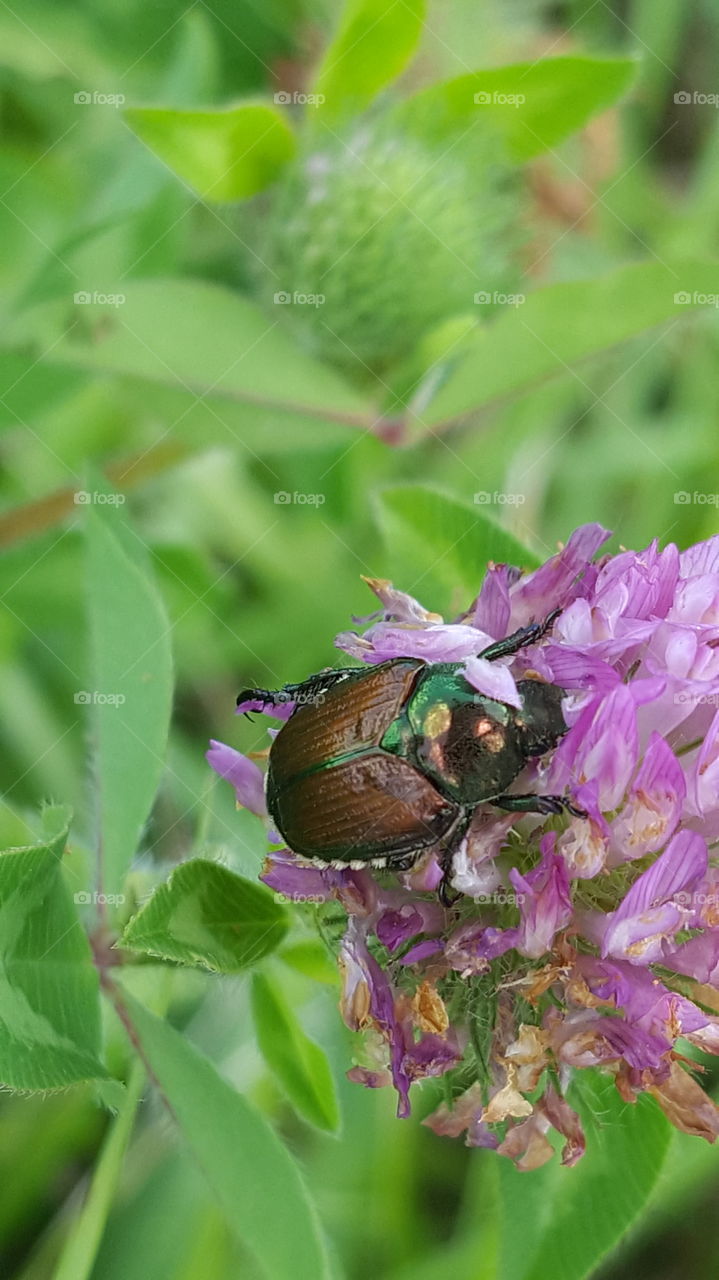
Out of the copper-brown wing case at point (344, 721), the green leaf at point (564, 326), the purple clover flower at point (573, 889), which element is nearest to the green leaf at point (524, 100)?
the green leaf at point (564, 326)

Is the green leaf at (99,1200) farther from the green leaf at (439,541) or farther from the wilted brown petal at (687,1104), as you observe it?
the green leaf at (439,541)

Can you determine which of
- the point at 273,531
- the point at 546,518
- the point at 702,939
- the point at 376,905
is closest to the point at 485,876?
the point at 376,905

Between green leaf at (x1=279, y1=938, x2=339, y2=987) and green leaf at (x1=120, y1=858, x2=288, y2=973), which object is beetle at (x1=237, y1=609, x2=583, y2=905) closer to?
green leaf at (x1=120, y1=858, x2=288, y2=973)

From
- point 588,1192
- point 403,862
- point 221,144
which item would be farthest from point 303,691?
point 221,144

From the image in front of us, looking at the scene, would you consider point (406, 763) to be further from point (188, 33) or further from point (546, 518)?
point (546, 518)

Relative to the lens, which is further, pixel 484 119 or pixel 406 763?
pixel 484 119

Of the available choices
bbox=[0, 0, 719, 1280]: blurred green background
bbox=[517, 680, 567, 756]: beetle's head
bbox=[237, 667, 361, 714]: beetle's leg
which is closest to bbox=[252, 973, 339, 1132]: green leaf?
bbox=[0, 0, 719, 1280]: blurred green background

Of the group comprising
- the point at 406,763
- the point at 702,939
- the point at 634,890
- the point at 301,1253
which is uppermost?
the point at 406,763

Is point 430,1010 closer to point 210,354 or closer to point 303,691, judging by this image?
point 303,691
